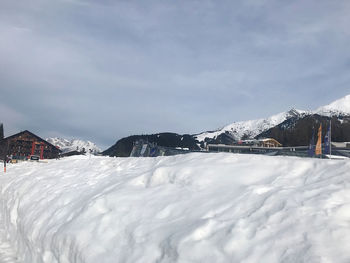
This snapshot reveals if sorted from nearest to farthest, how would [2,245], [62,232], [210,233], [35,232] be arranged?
[210,233]
[62,232]
[35,232]
[2,245]

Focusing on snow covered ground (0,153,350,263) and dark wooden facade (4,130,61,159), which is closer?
snow covered ground (0,153,350,263)

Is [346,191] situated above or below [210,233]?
above

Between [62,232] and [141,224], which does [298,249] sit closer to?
[141,224]

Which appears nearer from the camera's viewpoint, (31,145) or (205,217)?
(205,217)

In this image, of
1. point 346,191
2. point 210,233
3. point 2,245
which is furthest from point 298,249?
point 2,245

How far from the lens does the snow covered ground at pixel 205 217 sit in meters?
3.51

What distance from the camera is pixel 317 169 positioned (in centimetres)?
540

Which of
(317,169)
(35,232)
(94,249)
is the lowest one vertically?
(35,232)

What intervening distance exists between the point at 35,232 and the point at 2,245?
217cm

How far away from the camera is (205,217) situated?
4559 millimetres

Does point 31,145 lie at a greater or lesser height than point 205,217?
lesser

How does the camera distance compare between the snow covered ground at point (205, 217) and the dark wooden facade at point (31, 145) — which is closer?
the snow covered ground at point (205, 217)

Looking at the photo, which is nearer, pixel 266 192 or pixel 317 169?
pixel 266 192

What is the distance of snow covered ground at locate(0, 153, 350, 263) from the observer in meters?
3.51
